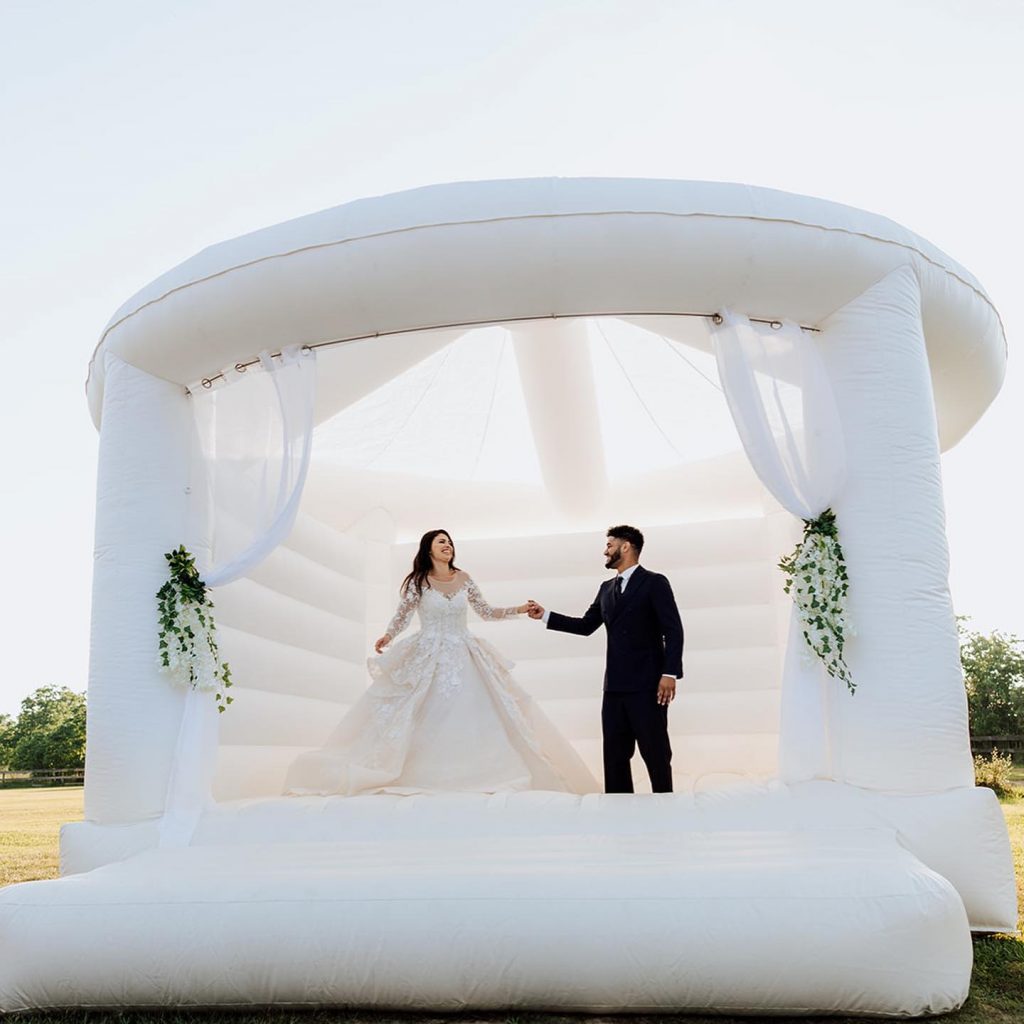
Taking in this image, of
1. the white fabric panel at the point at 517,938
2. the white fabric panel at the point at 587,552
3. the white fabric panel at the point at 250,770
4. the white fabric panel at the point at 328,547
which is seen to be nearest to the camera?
the white fabric panel at the point at 517,938

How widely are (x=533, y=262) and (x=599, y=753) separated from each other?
3516 mm

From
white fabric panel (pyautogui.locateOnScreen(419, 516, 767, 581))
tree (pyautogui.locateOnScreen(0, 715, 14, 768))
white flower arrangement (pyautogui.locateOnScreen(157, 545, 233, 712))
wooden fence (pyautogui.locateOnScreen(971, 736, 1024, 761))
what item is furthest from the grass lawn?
tree (pyautogui.locateOnScreen(0, 715, 14, 768))

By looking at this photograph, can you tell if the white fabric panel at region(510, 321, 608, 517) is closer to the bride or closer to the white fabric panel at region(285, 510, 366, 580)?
the bride

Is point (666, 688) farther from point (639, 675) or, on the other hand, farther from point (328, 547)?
point (328, 547)

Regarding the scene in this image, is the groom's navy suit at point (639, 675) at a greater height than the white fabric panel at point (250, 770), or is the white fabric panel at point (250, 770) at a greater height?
the groom's navy suit at point (639, 675)

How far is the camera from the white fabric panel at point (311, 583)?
19.0ft

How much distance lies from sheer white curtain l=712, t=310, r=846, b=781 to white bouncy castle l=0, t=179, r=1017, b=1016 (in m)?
0.01

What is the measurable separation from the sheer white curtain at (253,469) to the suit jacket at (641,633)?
1.61 meters

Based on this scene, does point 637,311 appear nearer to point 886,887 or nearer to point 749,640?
point 886,887

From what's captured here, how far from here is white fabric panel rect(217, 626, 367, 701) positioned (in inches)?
205

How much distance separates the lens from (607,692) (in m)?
4.85

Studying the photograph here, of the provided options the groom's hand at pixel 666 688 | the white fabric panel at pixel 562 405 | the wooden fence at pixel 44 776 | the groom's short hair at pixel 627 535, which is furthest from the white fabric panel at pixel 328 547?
the wooden fence at pixel 44 776

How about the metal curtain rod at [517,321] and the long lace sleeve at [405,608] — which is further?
the long lace sleeve at [405,608]

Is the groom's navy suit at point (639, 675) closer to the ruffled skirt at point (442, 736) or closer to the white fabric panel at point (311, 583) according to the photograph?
the ruffled skirt at point (442, 736)
